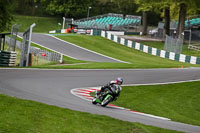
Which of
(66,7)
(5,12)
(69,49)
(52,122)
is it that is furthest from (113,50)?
(52,122)

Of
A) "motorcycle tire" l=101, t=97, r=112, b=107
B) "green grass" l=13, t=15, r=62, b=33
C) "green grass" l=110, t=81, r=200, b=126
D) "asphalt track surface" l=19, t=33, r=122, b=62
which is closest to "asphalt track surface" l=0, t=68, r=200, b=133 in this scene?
"motorcycle tire" l=101, t=97, r=112, b=107

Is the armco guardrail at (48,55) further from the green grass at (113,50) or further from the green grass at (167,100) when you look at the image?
the green grass at (167,100)

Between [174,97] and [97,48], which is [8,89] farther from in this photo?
[97,48]

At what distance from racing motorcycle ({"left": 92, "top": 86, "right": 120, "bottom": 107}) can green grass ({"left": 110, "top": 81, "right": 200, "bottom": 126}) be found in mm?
1564

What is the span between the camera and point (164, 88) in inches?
845

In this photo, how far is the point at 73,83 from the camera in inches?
813

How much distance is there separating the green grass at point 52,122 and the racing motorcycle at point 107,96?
3.77 meters

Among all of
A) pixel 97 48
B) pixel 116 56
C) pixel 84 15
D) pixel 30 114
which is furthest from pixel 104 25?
pixel 30 114

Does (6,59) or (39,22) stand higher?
(39,22)

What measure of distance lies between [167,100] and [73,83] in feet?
17.0

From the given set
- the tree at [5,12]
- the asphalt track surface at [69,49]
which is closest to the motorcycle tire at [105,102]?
the tree at [5,12]

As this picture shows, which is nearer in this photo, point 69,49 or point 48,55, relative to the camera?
point 48,55

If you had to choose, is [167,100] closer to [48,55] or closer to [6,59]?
[6,59]

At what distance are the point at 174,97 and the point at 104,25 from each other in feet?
143
